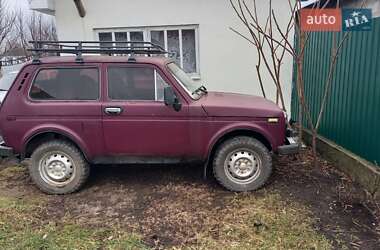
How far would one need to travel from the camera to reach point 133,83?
4.54 m

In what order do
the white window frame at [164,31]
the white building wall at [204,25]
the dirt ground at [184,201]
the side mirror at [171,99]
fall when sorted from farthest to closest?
the white window frame at [164,31], the white building wall at [204,25], the side mirror at [171,99], the dirt ground at [184,201]

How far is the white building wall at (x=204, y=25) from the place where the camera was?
7426 mm

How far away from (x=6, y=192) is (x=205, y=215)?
2893mm

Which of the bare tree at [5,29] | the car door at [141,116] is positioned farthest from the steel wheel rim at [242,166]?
the bare tree at [5,29]

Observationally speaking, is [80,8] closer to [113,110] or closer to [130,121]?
[113,110]

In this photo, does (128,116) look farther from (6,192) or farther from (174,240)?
(6,192)

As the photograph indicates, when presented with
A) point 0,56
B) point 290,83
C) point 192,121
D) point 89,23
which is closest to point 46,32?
point 0,56

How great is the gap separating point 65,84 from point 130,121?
3.33 feet

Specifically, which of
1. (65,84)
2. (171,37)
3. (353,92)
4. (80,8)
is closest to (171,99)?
(65,84)

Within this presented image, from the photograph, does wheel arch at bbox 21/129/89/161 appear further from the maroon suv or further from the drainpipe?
the drainpipe

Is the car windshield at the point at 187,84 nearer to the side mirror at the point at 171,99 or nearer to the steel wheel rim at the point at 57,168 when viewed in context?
the side mirror at the point at 171,99

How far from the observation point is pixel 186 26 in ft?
24.9

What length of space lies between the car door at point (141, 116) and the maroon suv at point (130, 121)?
0.01 meters

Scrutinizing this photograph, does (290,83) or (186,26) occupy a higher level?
(186,26)
